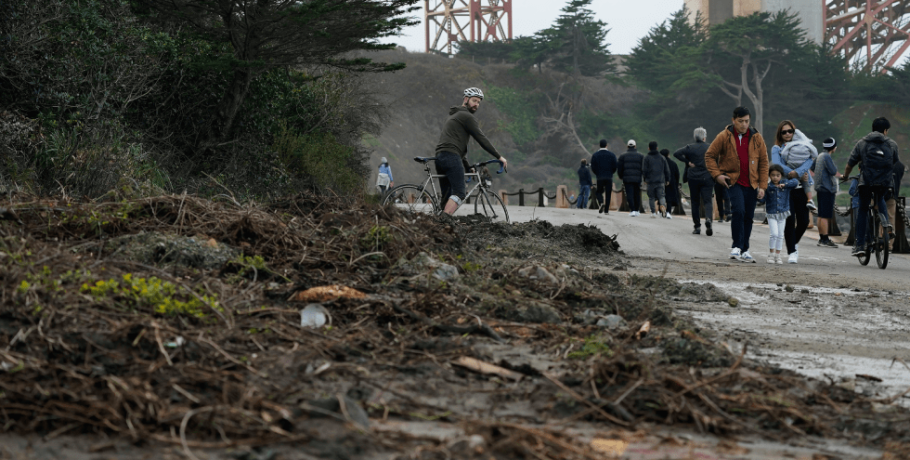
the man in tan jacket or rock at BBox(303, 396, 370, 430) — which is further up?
A: the man in tan jacket

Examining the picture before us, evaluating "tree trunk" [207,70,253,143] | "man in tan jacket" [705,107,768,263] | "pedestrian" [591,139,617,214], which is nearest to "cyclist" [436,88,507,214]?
"man in tan jacket" [705,107,768,263]

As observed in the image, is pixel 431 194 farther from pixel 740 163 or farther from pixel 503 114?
pixel 503 114

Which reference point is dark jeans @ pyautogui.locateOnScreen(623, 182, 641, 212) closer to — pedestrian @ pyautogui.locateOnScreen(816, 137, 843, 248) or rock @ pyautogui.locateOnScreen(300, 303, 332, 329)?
pedestrian @ pyautogui.locateOnScreen(816, 137, 843, 248)

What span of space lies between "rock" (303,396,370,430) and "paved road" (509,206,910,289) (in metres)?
6.90

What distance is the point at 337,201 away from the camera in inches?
304

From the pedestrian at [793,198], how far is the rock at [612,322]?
685 centimetres

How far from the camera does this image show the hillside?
6725 centimetres

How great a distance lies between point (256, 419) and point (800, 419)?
207 cm

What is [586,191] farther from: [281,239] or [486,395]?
[486,395]

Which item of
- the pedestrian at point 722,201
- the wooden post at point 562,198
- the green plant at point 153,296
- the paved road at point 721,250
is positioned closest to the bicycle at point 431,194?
the paved road at point 721,250

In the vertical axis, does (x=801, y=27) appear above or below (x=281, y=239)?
above

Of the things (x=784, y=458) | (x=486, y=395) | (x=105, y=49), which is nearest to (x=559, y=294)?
(x=486, y=395)

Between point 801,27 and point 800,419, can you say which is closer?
point 800,419

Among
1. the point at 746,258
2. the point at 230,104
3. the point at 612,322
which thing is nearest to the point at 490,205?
the point at 746,258
